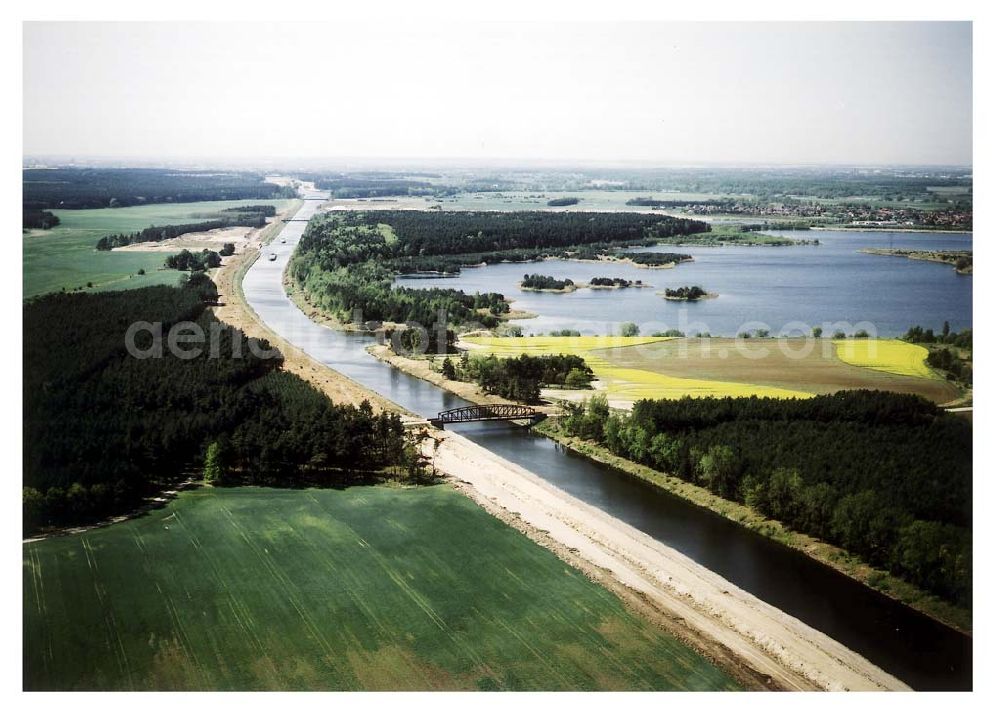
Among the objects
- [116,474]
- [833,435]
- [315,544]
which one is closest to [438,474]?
[315,544]

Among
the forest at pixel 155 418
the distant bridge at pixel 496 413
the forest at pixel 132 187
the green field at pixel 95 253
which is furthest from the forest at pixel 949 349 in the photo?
the green field at pixel 95 253

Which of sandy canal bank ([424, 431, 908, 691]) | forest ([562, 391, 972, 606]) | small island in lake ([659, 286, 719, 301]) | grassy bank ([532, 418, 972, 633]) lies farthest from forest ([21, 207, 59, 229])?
small island in lake ([659, 286, 719, 301])

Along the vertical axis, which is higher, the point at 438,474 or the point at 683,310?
the point at 683,310

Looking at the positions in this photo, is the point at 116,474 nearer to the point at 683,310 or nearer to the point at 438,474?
the point at 438,474

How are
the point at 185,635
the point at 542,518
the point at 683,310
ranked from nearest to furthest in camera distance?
the point at 185,635 → the point at 542,518 → the point at 683,310

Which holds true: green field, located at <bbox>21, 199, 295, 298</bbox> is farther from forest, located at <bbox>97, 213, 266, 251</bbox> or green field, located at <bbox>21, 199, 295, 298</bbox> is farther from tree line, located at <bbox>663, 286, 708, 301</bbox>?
tree line, located at <bbox>663, 286, 708, 301</bbox>
